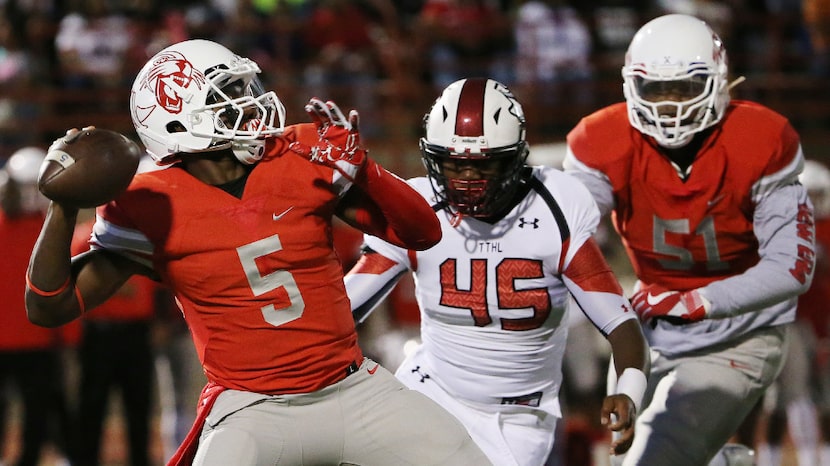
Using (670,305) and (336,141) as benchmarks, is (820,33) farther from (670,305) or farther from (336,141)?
(336,141)

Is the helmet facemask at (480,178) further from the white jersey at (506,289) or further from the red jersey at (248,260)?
the red jersey at (248,260)

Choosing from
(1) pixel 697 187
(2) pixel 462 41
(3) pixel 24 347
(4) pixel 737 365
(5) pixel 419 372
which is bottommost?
(3) pixel 24 347

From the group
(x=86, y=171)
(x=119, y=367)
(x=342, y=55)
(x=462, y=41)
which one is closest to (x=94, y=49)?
(x=342, y=55)

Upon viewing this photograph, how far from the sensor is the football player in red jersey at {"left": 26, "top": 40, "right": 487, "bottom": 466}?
3053mm

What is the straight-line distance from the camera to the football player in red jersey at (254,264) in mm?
3053

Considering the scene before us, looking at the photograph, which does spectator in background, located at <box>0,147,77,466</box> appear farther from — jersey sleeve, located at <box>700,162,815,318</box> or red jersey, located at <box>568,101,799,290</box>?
jersey sleeve, located at <box>700,162,815,318</box>

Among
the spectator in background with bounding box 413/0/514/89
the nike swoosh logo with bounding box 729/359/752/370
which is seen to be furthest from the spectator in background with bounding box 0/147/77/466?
the nike swoosh logo with bounding box 729/359/752/370

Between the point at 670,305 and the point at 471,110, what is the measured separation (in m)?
0.92

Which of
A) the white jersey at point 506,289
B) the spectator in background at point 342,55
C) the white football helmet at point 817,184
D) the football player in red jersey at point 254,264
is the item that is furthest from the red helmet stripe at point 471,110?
the spectator in background at point 342,55

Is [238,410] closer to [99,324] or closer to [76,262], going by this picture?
[76,262]

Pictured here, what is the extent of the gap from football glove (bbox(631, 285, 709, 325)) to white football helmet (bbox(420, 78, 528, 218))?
25.7 inches

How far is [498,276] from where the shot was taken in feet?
12.0

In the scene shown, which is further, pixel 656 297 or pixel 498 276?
pixel 656 297

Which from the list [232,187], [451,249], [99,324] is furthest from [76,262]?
[99,324]
